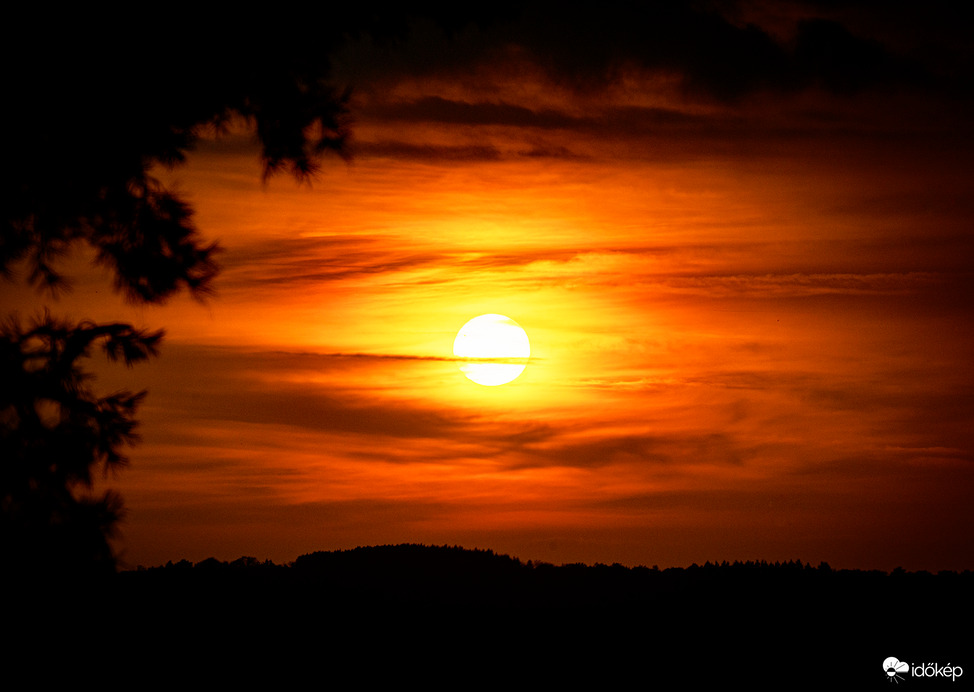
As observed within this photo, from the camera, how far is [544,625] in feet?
33.2

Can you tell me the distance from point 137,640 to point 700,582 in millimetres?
6786

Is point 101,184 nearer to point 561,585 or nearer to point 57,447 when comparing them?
point 57,447

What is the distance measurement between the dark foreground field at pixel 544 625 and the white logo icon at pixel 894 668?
109mm

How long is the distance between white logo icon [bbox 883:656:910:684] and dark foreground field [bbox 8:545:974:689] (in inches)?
4.3

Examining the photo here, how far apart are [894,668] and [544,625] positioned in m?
3.31

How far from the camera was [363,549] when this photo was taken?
50.6ft

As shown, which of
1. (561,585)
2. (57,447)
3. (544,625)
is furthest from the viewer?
(561,585)

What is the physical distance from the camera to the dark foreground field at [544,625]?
8.49 m

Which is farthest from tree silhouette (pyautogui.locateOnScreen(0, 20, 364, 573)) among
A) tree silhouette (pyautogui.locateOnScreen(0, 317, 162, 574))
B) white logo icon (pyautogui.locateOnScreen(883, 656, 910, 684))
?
white logo icon (pyautogui.locateOnScreen(883, 656, 910, 684))

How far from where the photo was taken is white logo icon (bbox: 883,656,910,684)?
8.48 meters

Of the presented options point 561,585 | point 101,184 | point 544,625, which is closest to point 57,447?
point 101,184

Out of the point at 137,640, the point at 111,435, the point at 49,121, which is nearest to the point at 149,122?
the point at 49,121

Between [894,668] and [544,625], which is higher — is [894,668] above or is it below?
below

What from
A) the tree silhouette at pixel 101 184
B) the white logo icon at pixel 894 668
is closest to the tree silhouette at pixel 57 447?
the tree silhouette at pixel 101 184
